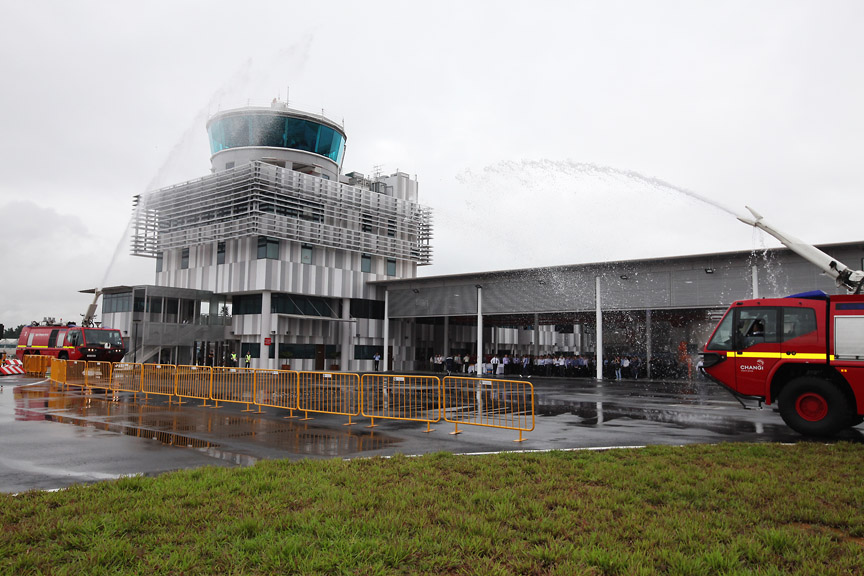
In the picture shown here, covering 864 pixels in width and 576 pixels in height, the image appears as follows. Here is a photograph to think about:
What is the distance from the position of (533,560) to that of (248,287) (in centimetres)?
3888

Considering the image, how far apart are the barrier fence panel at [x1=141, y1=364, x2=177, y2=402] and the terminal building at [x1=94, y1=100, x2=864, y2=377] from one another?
19797 millimetres

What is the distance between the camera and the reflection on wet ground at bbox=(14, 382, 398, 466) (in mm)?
10078

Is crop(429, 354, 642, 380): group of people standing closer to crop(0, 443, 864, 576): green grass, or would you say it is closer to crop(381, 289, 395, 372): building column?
crop(381, 289, 395, 372): building column

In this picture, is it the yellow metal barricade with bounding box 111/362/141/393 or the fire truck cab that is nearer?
the fire truck cab

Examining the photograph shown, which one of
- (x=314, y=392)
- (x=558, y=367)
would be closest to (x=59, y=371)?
(x=314, y=392)

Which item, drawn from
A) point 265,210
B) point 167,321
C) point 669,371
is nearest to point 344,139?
point 265,210

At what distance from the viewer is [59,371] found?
24656mm

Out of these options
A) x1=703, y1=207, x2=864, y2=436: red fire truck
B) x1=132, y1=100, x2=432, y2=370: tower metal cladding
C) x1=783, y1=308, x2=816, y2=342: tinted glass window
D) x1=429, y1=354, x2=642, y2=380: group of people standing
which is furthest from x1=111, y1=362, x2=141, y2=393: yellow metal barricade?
x1=429, y1=354, x2=642, y2=380: group of people standing

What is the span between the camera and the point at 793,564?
4531 millimetres

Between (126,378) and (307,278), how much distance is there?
22978 mm

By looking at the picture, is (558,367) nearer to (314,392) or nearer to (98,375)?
(314,392)

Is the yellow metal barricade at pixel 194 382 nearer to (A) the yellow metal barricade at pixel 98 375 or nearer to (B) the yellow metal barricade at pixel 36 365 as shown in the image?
(A) the yellow metal barricade at pixel 98 375

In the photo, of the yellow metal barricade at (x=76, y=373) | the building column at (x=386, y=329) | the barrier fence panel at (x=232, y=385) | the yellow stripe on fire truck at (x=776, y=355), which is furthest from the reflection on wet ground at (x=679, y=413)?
the building column at (x=386, y=329)

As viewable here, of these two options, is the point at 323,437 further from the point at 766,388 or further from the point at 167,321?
the point at 167,321
